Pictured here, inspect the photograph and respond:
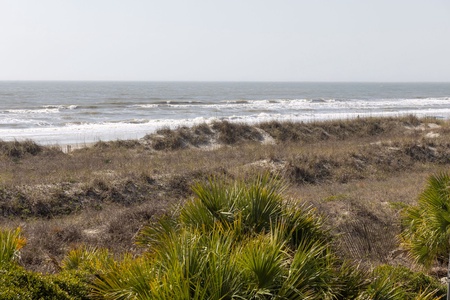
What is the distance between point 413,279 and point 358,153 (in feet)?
56.5

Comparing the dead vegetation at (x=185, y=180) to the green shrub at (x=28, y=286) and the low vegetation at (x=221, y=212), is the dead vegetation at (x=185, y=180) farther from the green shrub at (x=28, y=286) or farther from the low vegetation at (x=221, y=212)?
the green shrub at (x=28, y=286)

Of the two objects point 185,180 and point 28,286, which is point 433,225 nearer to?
point 28,286

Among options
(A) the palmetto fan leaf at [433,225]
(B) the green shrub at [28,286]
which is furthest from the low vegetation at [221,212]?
(A) the palmetto fan leaf at [433,225]

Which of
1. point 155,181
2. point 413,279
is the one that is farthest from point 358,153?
point 413,279

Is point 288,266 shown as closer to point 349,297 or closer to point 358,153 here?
point 349,297

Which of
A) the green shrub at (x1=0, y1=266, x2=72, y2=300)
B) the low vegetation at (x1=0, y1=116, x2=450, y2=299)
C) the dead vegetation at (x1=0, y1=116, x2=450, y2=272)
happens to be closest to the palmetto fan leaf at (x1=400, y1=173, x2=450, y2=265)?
the low vegetation at (x1=0, y1=116, x2=450, y2=299)

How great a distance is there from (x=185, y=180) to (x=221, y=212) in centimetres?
1236

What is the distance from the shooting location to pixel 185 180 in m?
19.2

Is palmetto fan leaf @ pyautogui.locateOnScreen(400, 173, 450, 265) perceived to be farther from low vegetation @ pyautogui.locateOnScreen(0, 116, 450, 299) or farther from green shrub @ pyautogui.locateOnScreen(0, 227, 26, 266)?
green shrub @ pyautogui.locateOnScreen(0, 227, 26, 266)

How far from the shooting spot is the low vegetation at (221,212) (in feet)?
17.4

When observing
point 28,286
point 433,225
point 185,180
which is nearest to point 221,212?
point 28,286

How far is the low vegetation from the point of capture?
530cm

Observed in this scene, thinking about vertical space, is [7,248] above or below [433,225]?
above

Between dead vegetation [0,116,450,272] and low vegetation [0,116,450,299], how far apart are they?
6cm
